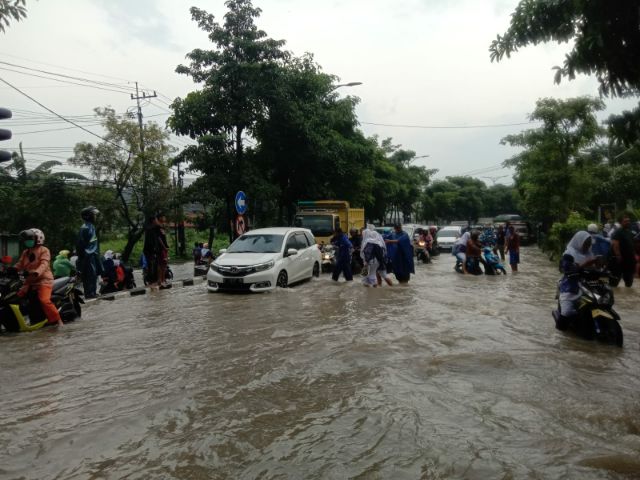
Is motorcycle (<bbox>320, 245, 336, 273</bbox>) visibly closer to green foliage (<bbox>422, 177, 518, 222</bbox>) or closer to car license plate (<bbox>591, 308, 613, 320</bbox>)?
car license plate (<bbox>591, 308, 613, 320</bbox>)

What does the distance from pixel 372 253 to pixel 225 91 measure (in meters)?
8.70

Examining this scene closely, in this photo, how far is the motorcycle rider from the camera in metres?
11.0

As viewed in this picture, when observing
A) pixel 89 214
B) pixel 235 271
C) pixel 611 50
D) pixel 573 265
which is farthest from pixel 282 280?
pixel 611 50

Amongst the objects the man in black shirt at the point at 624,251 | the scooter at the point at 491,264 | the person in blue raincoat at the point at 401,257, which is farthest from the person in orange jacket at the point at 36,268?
the scooter at the point at 491,264

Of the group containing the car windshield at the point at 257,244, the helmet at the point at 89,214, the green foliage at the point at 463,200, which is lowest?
the car windshield at the point at 257,244

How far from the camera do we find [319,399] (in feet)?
16.7

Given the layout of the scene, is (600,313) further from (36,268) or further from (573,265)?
(36,268)

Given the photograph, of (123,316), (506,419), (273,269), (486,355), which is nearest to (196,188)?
(273,269)

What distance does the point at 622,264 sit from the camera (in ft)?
41.6

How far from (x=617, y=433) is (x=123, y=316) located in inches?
313

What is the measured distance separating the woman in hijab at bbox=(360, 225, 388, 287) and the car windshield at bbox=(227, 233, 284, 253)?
6.64ft

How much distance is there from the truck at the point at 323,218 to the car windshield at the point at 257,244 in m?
5.31

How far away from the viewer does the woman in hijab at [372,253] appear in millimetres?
13453

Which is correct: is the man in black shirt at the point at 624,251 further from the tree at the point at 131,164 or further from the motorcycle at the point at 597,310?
the tree at the point at 131,164
